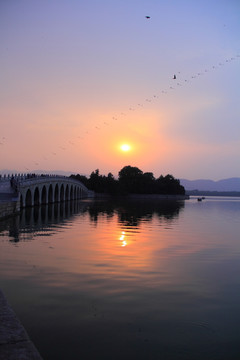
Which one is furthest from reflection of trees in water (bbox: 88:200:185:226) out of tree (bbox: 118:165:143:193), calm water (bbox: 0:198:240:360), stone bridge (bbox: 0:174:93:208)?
tree (bbox: 118:165:143:193)

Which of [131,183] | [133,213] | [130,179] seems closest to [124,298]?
[133,213]

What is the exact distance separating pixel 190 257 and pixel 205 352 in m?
11.0

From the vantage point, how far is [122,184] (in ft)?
528

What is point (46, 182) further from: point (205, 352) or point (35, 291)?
point (205, 352)

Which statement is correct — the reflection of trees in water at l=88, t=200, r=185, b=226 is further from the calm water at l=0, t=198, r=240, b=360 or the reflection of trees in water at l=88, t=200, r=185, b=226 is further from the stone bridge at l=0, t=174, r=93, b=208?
the calm water at l=0, t=198, r=240, b=360

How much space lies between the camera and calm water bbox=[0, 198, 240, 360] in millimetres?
7840

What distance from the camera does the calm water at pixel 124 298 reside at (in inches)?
309

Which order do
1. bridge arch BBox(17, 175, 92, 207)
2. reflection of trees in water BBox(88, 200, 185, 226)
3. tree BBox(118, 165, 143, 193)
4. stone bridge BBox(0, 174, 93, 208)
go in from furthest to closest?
1. tree BBox(118, 165, 143, 193)
2. bridge arch BBox(17, 175, 92, 207)
3. stone bridge BBox(0, 174, 93, 208)
4. reflection of trees in water BBox(88, 200, 185, 226)

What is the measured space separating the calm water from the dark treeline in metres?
133

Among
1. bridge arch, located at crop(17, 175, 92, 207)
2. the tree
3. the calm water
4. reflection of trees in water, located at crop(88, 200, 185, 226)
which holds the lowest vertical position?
the calm water

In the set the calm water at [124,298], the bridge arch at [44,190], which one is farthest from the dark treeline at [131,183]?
the calm water at [124,298]

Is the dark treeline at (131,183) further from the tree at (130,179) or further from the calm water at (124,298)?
the calm water at (124,298)

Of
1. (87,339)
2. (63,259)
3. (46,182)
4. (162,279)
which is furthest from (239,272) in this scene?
(46,182)

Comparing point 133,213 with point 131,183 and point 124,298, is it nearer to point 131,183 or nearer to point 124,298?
point 124,298
